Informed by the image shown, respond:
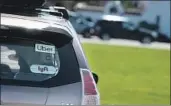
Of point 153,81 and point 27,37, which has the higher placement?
point 27,37

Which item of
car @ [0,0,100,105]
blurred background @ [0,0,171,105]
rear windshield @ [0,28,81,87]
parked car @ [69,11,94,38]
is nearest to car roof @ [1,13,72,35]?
car @ [0,0,100,105]

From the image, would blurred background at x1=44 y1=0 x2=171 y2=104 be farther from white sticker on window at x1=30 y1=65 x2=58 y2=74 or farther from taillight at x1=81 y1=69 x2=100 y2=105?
white sticker on window at x1=30 y1=65 x2=58 y2=74

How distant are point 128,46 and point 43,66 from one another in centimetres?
3482

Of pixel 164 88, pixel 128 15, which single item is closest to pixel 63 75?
pixel 164 88

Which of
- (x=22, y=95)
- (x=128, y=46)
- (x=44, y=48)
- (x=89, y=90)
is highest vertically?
(x=44, y=48)

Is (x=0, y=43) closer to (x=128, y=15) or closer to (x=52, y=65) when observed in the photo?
(x=52, y=65)

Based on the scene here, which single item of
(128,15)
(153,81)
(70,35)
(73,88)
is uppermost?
(70,35)

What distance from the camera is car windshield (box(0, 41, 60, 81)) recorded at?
4.58 metres

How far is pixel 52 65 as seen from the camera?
15.3 ft

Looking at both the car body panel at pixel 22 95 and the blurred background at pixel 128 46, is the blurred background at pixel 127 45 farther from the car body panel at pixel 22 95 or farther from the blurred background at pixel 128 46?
the car body panel at pixel 22 95

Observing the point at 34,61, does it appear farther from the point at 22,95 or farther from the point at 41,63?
the point at 22,95

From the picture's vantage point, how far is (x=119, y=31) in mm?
48688

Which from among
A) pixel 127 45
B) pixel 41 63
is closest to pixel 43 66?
pixel 41 63

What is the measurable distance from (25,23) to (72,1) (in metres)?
61.2
